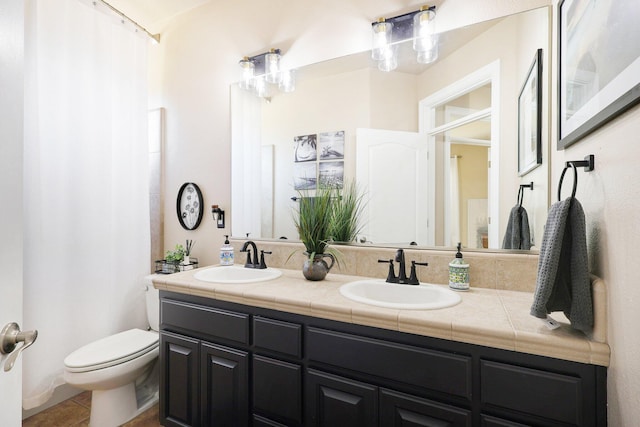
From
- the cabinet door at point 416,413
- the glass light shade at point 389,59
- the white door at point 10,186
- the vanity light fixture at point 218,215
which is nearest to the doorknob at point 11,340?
the white door at point 10,186

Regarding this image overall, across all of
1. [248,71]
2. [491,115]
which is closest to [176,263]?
[248,71]

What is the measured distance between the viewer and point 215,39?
2.27 metres

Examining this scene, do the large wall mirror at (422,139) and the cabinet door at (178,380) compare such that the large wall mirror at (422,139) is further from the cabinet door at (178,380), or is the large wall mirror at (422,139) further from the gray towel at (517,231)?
the cabinet door at (178,380)

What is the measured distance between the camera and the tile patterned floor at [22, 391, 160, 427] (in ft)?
5.98

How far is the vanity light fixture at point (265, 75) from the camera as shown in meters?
2.03

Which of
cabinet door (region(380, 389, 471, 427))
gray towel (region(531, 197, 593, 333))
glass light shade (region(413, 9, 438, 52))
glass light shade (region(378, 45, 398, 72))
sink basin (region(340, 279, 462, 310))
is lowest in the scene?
cabinet door (region(380, 389, 471, 427))

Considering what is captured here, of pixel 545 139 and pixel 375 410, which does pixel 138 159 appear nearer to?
pixel 375 410

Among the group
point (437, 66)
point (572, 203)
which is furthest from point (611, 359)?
point (437, 66)

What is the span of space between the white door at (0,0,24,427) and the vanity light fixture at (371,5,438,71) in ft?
4.94

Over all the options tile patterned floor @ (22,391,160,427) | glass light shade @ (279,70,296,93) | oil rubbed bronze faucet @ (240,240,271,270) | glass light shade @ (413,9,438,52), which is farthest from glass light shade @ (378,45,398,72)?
tile patterned floor @ (22,391,160,427)

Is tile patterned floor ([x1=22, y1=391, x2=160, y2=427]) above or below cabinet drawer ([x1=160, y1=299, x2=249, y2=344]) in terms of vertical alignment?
below

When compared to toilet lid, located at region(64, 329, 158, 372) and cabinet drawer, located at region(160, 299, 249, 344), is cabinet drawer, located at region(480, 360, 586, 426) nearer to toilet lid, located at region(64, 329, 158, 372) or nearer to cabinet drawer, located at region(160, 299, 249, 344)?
cabinet drawer, located at region(160, 299, 249, 344)

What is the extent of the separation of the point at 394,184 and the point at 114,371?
5.93 feet

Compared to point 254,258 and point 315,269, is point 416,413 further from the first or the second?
point 254,258
